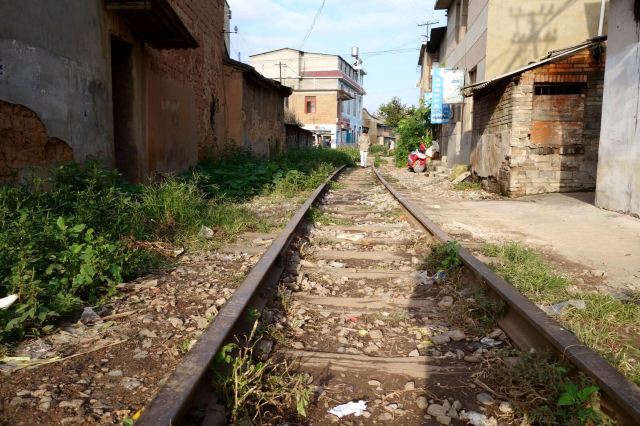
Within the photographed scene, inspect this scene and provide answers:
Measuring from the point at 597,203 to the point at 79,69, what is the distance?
8174mm

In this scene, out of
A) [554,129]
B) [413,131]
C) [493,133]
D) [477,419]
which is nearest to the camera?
[477,419]

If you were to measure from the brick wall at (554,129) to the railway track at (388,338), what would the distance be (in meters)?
6.30

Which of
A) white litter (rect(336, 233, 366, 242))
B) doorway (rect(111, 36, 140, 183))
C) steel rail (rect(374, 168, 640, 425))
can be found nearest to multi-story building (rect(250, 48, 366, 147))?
doorway (rect(111, 36, 140, 183))

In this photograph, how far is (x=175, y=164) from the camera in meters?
9.96

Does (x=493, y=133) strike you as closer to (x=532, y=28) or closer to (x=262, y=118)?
(x=532, y=28)

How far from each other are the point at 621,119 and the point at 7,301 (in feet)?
26.9

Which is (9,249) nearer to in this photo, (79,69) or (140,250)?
(140,250)

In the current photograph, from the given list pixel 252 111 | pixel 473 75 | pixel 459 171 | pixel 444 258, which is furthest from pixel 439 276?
pixel 473 75

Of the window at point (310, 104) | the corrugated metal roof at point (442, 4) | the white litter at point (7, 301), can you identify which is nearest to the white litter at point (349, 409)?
the white litter at point (7, 301)

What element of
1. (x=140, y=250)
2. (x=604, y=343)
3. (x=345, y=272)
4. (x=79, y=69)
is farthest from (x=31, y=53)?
(x=604, y=343)

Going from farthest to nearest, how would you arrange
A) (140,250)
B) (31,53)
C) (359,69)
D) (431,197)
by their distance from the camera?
(359,69), (431,197), (31,53), (140,250)

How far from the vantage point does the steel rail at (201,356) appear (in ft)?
6.06

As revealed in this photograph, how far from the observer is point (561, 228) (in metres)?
6.80

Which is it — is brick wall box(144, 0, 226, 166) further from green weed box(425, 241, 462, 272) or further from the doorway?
green weed box(425, 241, 462, 272)
